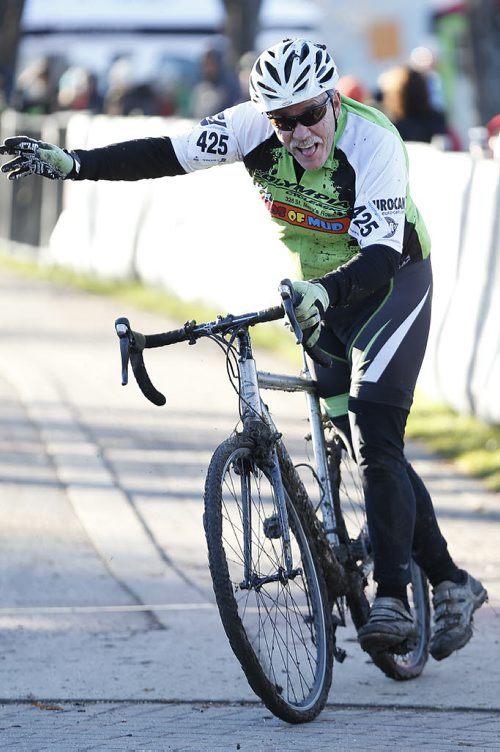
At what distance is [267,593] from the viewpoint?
490cm

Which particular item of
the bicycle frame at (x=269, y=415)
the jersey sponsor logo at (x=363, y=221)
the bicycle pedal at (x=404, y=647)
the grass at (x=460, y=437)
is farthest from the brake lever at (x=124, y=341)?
the grass at (x=460, y=437)

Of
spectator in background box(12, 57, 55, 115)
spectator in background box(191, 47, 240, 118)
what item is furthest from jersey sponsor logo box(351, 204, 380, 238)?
spectator in background box(12, 57, 55, 115)

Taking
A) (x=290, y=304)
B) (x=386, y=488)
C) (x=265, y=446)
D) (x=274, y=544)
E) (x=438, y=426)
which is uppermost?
(x=290, y=304)

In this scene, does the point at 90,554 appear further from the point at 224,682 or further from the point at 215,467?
the point at 215,467

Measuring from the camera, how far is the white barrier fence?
916 cm

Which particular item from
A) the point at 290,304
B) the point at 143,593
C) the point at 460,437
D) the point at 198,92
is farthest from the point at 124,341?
the point at 198,92

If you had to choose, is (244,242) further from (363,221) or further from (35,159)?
(363,221)

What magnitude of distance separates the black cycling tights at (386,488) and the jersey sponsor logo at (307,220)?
1.79 feet

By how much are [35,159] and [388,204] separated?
3.65 ft

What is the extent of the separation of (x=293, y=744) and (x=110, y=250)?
11.5 meters

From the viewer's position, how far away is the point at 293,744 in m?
4.63

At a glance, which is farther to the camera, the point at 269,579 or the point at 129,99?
the point at 129,99

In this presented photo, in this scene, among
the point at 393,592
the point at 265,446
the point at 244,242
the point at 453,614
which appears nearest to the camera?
the point at 265,446

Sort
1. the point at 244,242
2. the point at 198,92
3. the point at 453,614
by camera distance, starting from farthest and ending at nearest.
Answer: the point at 198,92 < the point at 244,242 < the point at 453,614
